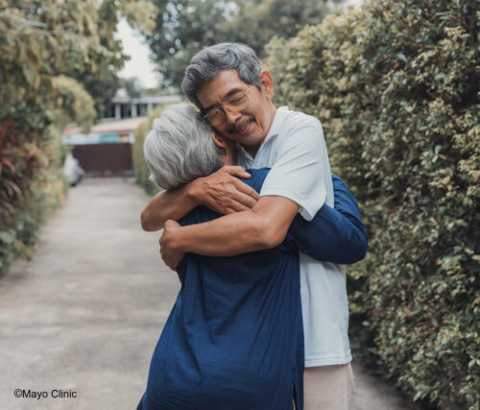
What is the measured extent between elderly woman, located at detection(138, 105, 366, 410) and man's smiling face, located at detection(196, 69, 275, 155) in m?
0.09

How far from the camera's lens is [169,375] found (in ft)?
5.97

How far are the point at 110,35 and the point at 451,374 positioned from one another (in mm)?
5346

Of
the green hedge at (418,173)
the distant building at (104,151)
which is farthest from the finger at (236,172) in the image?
the distant building at (104,151)

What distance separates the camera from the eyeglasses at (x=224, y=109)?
6.67ft

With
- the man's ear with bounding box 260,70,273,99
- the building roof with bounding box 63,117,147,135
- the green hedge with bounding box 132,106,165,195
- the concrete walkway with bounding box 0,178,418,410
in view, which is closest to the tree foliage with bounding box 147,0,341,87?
the green hedge with bounding box 132,106,165,195

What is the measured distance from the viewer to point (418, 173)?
3.38m

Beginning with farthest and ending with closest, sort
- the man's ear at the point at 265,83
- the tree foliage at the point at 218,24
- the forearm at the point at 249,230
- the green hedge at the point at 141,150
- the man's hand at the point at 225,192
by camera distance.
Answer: the tree foliage at the point at 218,24
the green hedge at the point at 141,150
the man's ear at the point at 265,83
the man's hand at the point at 225,192
the forearm at the point at 249,230

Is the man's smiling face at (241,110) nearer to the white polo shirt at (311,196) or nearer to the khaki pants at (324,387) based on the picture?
the white polo shirt at (311,196)

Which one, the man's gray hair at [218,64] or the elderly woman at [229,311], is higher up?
the man's gray hair at [218,64]

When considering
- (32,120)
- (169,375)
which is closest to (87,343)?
(169,375)

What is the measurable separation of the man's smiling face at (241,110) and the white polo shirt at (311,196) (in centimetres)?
6

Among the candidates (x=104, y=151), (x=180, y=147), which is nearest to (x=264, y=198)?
(x=180, y=147)

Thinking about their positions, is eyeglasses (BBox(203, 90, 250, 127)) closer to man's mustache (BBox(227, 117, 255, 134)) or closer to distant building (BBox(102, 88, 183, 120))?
man's mustache (BBox(227, 117, 255, 134))

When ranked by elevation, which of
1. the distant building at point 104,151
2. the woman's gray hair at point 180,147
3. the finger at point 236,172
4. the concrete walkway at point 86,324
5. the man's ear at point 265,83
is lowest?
the distant building at point 104,151
